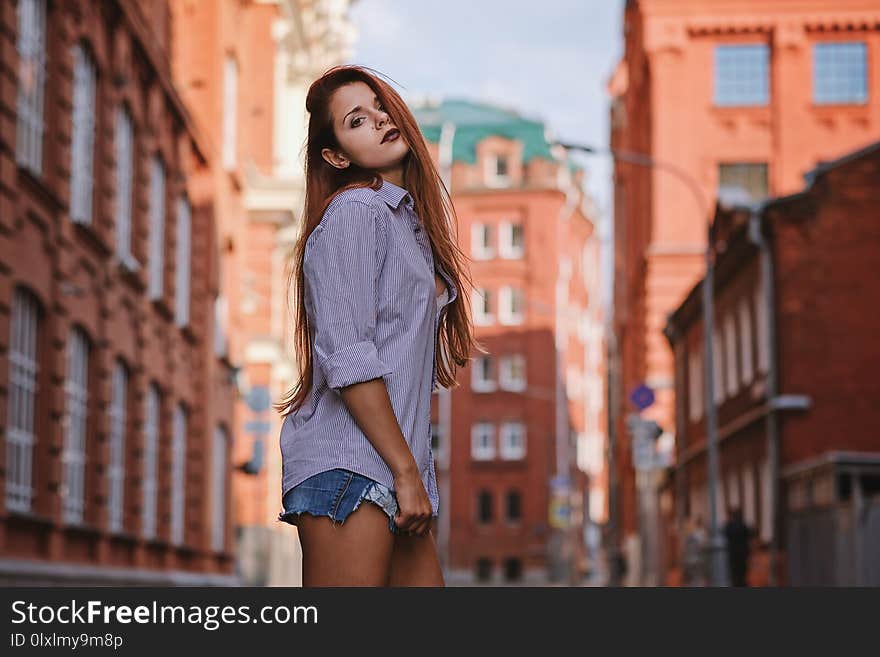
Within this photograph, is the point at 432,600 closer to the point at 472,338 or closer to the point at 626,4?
the point at 472,338

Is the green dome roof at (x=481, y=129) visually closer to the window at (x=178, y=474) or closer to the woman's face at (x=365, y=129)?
the window at (x=178, y=474)

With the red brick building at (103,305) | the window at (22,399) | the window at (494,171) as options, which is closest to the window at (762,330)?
the red brick building at (103,305)

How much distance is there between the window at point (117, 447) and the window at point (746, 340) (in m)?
13.2

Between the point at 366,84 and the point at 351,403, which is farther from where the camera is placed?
the point at 366,84

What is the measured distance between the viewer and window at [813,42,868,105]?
54.2 meters

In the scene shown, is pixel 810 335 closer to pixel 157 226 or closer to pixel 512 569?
pixel 157 226

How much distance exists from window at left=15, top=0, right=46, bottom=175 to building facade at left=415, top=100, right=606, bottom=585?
220ft

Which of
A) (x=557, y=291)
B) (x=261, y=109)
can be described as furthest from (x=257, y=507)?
(x=557, y=291)

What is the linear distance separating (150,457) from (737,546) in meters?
9.90

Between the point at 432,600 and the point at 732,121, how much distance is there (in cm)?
5276

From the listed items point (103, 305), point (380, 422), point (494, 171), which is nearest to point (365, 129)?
point (380, 422)

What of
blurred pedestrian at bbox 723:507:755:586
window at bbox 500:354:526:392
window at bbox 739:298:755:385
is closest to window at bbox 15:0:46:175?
blurred pedestrian at bbox 723:507:755:586

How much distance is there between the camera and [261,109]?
4625 centimetres

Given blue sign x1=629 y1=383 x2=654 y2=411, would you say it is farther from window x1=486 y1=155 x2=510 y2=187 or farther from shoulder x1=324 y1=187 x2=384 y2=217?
window x1=486 y1=155 x2=510 y2=187
